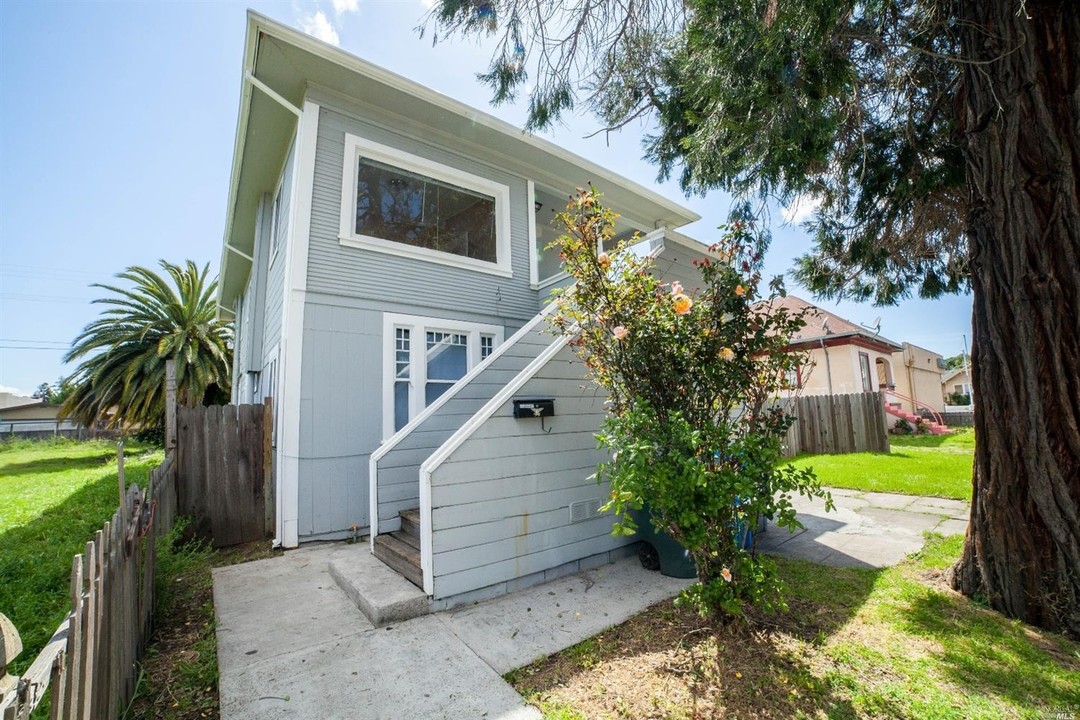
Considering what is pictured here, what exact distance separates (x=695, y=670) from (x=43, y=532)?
24.6 feet

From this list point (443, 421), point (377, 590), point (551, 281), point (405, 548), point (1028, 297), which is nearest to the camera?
point (1028, 297)

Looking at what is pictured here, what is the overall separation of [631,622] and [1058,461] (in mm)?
3025

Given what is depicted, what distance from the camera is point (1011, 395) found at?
126 inches

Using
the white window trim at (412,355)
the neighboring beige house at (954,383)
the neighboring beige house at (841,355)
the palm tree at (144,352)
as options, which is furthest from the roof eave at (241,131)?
the neighboring beige house at (954,383)

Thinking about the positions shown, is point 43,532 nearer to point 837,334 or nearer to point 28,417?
point 837,334

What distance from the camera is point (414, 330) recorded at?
6602mm

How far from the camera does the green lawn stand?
3.22 m

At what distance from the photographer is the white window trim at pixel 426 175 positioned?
6.30m

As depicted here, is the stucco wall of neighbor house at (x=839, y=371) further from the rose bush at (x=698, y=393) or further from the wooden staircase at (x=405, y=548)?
the wooden staircase at (x=405, y=548)

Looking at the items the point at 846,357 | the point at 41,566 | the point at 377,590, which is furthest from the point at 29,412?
the point at 846,357

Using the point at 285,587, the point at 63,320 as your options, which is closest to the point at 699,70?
the point at 285,587

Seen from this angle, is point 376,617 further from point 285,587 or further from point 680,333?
point 680,333

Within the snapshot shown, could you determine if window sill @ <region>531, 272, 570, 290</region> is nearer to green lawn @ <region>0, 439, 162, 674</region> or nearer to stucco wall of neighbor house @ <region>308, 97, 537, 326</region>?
stucco wall of neighbor house @ <region>308, 97, 537, 326</region>

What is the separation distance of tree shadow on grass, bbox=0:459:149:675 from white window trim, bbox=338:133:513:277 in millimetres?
3935
